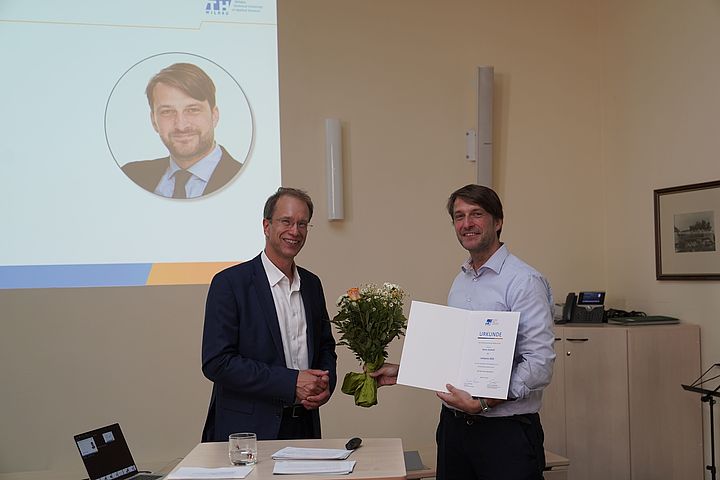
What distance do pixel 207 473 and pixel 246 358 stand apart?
23.6 inches

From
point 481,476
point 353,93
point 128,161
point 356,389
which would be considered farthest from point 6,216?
point 481,476

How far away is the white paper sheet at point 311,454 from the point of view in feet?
7.48

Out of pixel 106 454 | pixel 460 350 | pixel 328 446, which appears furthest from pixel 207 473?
pixel 106 454

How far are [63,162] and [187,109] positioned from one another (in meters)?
0.79

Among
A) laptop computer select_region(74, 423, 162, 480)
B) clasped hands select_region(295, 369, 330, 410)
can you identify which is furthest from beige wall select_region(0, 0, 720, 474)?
clasped hands select_region(295, 369, 330, 410)

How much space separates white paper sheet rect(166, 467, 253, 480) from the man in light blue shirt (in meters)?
0.75

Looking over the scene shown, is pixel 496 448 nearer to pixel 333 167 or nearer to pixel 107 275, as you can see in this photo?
pixel 333 167

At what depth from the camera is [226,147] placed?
4.76 meters

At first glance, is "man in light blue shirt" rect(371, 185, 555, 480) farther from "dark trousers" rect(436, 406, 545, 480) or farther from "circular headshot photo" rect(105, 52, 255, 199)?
"circular headshot photo" rect(105, 52, 255, 199)

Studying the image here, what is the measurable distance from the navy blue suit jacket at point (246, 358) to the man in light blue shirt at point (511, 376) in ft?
1.21

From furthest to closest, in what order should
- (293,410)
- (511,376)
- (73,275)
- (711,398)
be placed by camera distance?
(73,275) → (711,398) → (293,410) → (511,376)

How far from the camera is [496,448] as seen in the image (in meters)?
2.63

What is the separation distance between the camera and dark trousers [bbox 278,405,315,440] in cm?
271

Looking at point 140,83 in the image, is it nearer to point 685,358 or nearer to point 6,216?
point 6,216
